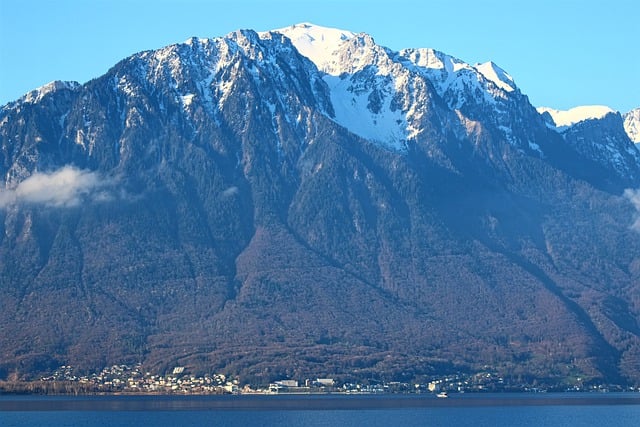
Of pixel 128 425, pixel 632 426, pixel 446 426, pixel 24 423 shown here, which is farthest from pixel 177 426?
pixel 632 426

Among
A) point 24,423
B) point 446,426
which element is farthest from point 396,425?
point 24,423

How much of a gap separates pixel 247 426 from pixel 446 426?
24.7 metres

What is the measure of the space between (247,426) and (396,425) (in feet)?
61.0

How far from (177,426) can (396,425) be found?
87.2 ft

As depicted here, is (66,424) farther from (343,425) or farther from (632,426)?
(632,426)

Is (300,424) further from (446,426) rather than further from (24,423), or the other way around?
(24,423)

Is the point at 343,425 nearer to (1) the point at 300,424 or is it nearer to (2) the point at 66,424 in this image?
(1) the point at 300,424

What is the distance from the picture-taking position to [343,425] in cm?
19738

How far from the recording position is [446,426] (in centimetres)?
19912

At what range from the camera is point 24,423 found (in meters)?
196

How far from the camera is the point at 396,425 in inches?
7820

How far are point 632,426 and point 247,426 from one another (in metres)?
47.2

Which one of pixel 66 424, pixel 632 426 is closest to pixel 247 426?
pixel 66 424

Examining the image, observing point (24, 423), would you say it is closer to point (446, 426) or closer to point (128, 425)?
point (128, 425)
